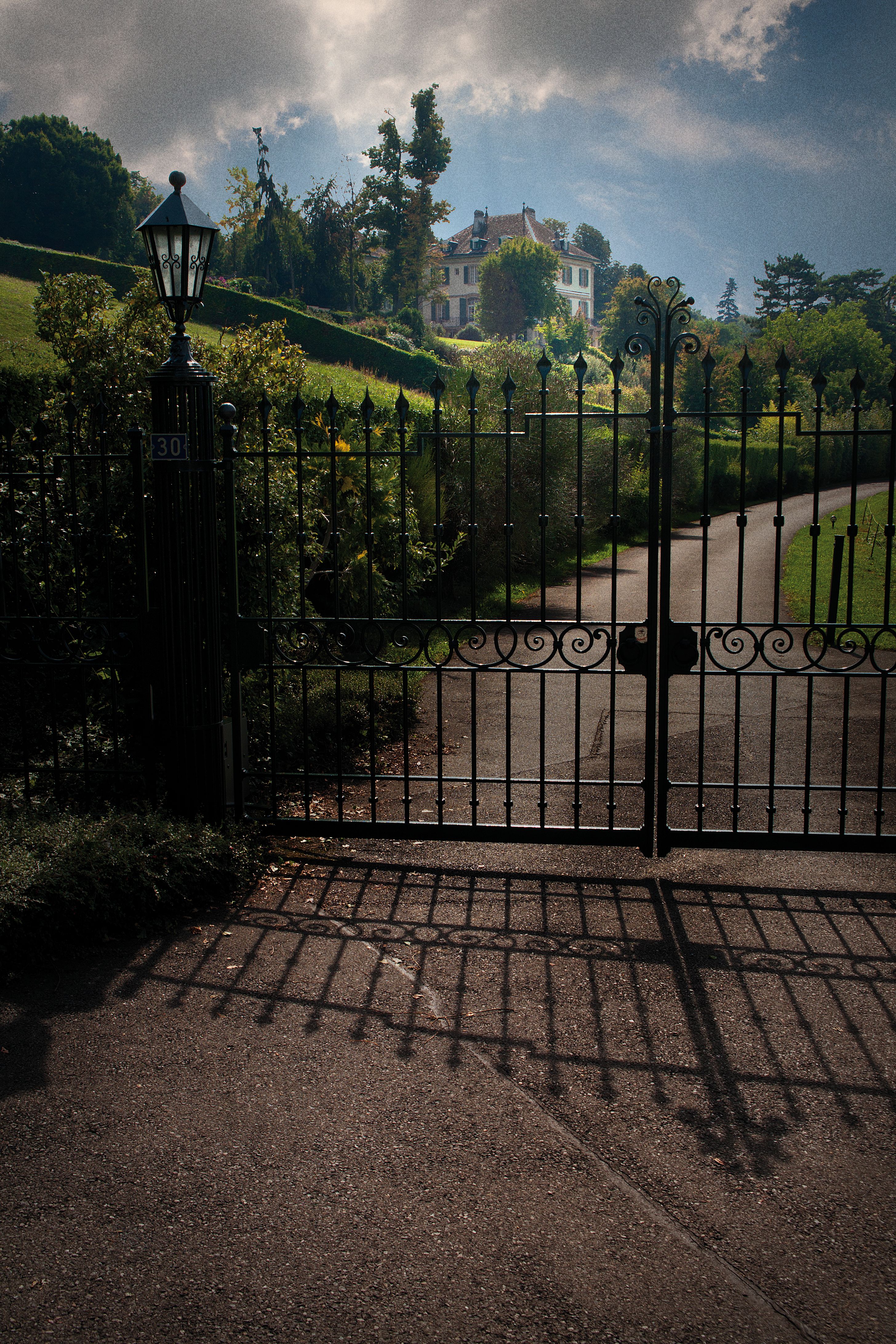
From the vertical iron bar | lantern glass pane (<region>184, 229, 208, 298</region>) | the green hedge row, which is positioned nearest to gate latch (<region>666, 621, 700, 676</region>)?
the vertical iron bar

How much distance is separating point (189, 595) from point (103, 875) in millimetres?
1499

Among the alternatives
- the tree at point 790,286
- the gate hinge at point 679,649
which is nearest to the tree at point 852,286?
the tree at point 790,286

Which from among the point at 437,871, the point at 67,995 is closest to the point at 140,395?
the point at 437,871

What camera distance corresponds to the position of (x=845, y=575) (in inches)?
710

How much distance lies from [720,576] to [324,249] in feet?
161

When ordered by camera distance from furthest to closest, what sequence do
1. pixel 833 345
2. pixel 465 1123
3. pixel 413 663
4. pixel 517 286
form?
1. pixel 517 286
2. pixel 833 345
3. pixel 413 663
4. pixel 465 1123


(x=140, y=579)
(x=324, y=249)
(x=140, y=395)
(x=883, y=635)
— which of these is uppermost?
(x=324, y=249)

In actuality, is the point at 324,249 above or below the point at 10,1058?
above

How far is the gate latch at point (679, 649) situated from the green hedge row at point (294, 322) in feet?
97.7

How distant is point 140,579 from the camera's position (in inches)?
212

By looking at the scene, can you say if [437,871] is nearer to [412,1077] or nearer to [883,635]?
[412,1077]

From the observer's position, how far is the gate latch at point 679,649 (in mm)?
5203

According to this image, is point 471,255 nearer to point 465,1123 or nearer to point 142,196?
point 142,196

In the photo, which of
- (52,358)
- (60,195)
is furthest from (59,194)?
(52,358)
